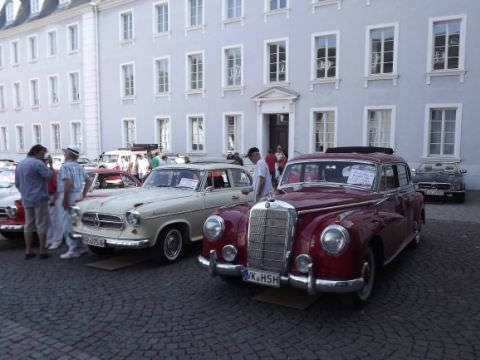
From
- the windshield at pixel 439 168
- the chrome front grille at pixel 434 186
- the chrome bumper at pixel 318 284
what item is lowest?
the chrome bumper at pixel 318 284

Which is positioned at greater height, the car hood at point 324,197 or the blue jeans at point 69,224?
the car hood at point 324,197

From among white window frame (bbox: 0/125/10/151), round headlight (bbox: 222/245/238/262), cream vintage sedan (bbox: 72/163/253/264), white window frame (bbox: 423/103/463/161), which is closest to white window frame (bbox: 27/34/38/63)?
white window frame (bbox: 0/125/10/151)

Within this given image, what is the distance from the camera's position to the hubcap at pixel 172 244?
648 centimetres

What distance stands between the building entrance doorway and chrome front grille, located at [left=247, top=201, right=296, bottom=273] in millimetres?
15625

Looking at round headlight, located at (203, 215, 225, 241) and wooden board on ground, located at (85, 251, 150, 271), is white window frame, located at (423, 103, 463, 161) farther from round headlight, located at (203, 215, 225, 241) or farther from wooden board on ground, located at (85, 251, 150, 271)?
round headlight, located at (203, 215, 225, 241)

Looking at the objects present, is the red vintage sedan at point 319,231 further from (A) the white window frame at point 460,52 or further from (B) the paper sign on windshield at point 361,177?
(A) the white window frame at point 460,52

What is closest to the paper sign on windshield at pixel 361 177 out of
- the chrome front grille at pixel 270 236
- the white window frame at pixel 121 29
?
the chrome front grille at pixel 270 236

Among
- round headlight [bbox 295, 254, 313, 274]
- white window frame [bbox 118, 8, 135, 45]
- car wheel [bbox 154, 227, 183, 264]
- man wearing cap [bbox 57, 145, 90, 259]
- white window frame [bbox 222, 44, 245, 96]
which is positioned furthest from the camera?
white window frame [bbox 118, 8, 135, 45]

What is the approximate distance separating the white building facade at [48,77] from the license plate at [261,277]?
24641 millimetres

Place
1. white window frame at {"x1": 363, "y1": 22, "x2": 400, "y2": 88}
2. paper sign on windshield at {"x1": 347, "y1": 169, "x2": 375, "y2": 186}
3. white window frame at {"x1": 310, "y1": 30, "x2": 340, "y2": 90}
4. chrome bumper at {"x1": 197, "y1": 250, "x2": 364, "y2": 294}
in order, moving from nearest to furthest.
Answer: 1. chrome bumper at {"x1": 197, "y1": 250, "x2": 364, "y2": 294}
2. paper sign on windshield at {"x1": 347, "y1": 169, "x2": 375, "y2": 186}
3. white window frame at {"x1": 363, "y1": 22, "x2": 400, "y2": 88}
4. white window frame at {"x1": 310, "y1": 30, "x2": 340, "y2": 90}

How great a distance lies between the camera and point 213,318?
4453mm

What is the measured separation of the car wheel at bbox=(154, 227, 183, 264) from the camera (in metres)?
6.33

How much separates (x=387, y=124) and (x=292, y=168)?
12.3 metres

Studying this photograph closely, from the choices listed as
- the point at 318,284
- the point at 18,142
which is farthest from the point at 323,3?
the point at 18,142
